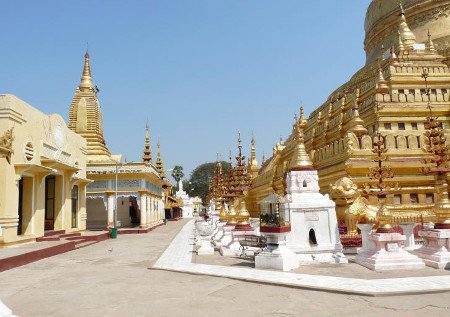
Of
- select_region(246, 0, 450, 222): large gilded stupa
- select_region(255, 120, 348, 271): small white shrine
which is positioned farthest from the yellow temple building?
select_region(255, 120, 348, 271): small white shrine

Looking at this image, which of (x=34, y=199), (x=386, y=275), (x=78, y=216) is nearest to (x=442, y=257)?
(x=386, y=275)

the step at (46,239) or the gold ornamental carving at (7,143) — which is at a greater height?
the gold ornamental carving at (7,143)

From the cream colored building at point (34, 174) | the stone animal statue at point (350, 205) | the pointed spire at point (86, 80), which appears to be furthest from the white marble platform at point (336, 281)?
the pointed spire at point (86, 80)

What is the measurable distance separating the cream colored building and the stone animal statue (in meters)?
14.2

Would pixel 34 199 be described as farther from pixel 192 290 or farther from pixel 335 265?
pixel 335 265

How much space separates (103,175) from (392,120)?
2337 centimetres

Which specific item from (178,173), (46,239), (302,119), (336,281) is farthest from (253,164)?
(178,173)

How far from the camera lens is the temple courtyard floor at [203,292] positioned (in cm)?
773

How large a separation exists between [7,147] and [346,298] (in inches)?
617

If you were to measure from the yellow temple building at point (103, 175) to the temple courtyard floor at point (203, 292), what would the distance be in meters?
18.9

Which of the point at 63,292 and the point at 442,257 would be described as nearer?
the point at 63,292

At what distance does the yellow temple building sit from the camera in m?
34.0

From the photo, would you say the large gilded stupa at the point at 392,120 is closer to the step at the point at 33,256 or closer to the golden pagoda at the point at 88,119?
the step at the point at 33,256

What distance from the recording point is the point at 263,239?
15.5 metres
